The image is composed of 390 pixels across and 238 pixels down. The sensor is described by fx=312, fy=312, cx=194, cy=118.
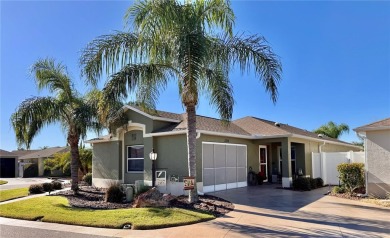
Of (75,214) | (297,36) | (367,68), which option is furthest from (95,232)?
(367,68)

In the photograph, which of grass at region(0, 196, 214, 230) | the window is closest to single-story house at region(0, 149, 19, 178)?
the window

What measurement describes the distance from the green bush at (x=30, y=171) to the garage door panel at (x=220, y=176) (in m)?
35.4

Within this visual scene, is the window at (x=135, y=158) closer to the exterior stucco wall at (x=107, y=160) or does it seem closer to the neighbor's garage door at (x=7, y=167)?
the exterior stucco wall at (x=107, y=160)

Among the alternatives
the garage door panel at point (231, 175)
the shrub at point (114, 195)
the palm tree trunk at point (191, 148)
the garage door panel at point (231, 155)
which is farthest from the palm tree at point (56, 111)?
the garage door panel at point (231, 175)

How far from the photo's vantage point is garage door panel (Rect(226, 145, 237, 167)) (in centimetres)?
1841

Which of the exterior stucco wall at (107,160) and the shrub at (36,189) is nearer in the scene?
the shrub at (36,189)

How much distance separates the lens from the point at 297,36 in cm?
1723

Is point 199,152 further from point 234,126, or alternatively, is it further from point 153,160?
point 234,126

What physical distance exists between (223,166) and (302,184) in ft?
15.2

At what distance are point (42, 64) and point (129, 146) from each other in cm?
678

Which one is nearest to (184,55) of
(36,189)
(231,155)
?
(231,155)

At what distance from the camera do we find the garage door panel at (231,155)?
1841cm

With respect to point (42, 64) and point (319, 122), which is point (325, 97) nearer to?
point (319, 122)

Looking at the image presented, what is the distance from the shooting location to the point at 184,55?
36.3 feet
